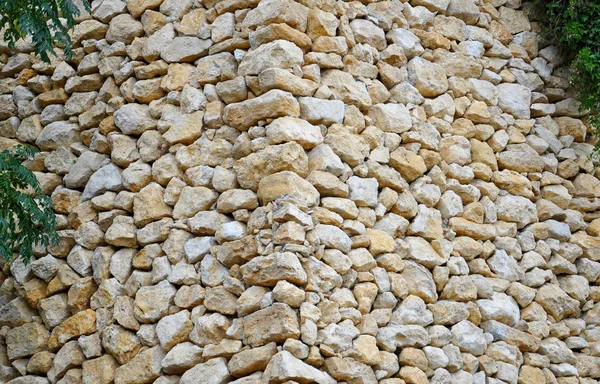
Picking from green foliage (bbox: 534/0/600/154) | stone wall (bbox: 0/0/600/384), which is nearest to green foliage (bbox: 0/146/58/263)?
stone wall (bbox: 0/0/600/384)

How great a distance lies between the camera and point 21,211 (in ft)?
12.1

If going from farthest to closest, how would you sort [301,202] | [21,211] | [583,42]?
[583,42] → [21,211] → [301,202]

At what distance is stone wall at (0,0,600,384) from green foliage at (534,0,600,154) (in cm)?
13

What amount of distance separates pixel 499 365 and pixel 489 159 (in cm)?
107

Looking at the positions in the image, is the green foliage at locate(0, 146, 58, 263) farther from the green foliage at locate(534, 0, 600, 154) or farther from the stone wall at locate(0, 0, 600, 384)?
the green foliage at locate(534, 0, 600, 154)

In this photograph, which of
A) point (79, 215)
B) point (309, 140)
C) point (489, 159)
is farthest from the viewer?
point (489, 159)

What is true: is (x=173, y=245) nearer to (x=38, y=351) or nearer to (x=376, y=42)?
(x=38, y=351)

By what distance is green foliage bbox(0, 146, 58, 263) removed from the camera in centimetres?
356

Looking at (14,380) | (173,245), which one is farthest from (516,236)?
(14,380)

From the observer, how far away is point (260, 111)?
12.2ft

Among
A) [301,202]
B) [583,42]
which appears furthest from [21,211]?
[583,42]

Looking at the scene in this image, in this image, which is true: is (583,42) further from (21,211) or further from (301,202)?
(21,211)

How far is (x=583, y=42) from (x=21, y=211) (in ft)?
10.2

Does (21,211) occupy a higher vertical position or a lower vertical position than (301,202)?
lower
